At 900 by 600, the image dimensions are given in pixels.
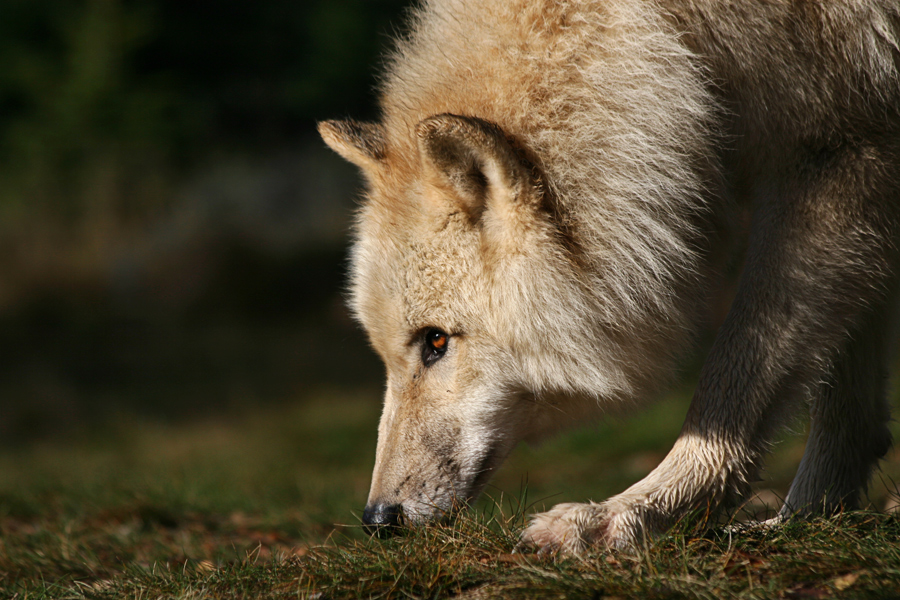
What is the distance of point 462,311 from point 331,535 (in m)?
1.09

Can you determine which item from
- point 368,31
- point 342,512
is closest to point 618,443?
point 342,512

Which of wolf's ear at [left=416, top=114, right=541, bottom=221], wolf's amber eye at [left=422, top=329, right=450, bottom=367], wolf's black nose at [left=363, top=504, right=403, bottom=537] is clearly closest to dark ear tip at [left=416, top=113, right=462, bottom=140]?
wolf's ear at [left=416, top=114, right=541, bottom=221]

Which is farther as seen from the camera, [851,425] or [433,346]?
[851,425]

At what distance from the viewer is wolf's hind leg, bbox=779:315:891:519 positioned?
123 inches

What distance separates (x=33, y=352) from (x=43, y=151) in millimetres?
3956

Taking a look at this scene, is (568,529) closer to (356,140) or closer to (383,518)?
(383,518)

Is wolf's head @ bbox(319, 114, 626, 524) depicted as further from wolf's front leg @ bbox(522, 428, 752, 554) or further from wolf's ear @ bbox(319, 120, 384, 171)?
wolf's front leg @ bbox(522, 428, 752, 554)

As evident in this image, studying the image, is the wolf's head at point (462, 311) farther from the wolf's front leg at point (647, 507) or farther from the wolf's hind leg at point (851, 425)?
the wolf's hind leg at point (851, 425)

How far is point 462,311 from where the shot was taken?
270 centimetres

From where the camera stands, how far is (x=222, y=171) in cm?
1409

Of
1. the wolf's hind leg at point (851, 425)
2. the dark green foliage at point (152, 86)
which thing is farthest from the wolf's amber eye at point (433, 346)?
the dark green foliage at point (152, 86)

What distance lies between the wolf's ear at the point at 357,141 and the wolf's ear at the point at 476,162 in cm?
52

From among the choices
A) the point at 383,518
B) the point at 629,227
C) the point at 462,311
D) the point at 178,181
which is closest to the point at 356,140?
the point at 462,311

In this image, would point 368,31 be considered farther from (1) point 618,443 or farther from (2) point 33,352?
(1) point 618,443
